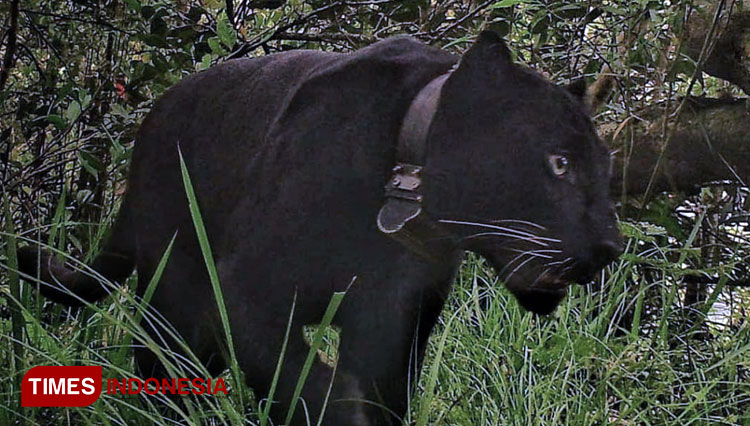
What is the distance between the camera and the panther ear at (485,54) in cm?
109

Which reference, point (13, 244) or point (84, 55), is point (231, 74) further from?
point (84, 55)

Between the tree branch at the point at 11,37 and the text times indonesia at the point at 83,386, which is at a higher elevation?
the tree branch at the point at 11,37

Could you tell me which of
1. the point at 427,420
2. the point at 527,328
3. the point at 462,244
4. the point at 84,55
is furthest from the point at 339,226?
the point at 84,55

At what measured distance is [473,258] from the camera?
1.97 meters

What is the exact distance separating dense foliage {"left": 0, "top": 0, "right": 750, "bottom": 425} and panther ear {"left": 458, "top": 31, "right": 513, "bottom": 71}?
0.48 m

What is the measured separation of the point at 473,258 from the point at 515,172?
0.91 metres

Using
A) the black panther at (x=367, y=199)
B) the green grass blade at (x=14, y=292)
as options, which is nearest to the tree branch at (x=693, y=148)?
the black panther at (x=367, y=199)

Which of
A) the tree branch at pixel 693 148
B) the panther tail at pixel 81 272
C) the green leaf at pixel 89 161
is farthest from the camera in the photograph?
the tree branch at pixel 693 148

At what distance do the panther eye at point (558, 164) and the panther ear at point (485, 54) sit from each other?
121 mm

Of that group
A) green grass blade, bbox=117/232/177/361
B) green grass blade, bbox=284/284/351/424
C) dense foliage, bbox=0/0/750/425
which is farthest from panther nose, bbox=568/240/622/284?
green grass blade, bbox=117/232/177/361

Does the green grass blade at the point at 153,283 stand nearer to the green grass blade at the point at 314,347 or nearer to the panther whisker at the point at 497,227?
the green grass blade at the point at 314,347

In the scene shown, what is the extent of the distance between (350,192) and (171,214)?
1.12 feet

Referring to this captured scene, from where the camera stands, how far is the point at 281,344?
46.4 inches

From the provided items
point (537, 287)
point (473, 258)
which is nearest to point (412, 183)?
point (537, 287)
